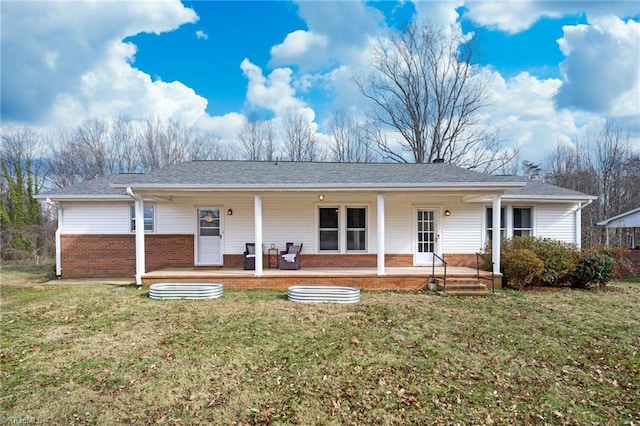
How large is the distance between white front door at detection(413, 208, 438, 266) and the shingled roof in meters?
1.37

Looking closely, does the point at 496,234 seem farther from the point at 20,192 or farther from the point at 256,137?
the point at 20,192

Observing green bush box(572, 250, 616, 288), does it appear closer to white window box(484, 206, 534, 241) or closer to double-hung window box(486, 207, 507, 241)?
white window box(484, 206, 534, 241)

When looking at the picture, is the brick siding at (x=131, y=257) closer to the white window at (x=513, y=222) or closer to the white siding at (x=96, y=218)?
the white siding at (x=96, y=218)

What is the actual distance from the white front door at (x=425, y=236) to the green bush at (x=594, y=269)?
385 cm

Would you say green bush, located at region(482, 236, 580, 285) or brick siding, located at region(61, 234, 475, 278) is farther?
brick siding, located at region(61, 234, 475, 278)

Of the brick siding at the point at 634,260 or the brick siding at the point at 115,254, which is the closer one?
the brick siding at the point at 115,254

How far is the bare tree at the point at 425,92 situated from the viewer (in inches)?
949

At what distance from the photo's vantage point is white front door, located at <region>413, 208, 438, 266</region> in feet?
37.6

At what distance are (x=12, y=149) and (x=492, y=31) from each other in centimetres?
3085

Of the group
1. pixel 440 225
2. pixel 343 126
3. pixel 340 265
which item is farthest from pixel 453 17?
pixel 340 265

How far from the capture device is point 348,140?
25.3 metres

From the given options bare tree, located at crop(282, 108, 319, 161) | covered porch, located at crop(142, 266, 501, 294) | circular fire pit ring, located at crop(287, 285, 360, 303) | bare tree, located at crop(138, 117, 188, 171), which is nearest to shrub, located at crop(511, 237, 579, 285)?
covered porch, located at crop(142, 266, 501, 294)

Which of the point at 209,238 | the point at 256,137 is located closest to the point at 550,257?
the point at 209,238

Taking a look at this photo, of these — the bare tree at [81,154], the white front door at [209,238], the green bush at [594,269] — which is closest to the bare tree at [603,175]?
the green bush at [594,269]
